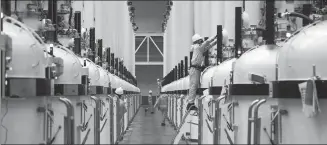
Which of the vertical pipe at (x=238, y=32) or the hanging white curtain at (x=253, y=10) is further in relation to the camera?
the hanging white curtain at (x=253, y=10)

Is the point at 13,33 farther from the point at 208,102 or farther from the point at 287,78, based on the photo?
the point at 208,102

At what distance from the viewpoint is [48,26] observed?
5.83 m

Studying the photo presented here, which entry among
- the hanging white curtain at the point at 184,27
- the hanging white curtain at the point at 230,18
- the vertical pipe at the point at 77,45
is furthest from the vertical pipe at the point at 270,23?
the hanging white curtain at the point at 184,27

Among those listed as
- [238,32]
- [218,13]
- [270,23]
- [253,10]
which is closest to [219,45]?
[253,10]

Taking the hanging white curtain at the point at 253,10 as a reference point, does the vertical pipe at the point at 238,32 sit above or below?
below

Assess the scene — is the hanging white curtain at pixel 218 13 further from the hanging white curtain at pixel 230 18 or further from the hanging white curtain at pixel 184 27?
the hanging white curtain at pixel 184 27

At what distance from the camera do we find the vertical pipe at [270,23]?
232 inches

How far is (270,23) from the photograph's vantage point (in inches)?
234

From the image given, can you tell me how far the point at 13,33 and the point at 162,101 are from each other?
22.3 metres

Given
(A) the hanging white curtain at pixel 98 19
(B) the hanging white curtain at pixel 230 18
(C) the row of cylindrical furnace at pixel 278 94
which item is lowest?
(C) the row of cylindrical furnace at pixel 278 94

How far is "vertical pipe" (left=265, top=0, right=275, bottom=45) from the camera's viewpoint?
5.88 metres

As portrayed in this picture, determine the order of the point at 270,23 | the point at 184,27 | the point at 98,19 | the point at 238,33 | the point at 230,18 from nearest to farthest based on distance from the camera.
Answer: the point at 270,23 → the point at 238,33 → the point at 230,18 → the point at 98,19 → the point at 184,27

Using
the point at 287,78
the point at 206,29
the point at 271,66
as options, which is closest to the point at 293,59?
the point at 287,78

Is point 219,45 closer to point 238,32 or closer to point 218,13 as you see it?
point 238,32
